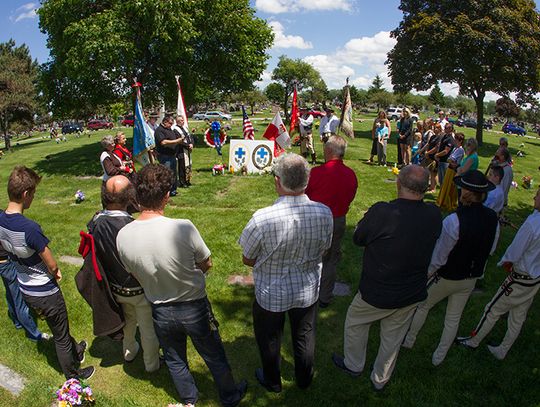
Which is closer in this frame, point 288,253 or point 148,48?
point 288,253

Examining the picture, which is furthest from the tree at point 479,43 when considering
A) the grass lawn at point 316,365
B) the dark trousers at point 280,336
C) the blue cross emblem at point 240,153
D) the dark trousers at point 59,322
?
the dark trousers at point 59,322

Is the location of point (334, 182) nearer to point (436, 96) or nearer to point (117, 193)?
point (117, 193)

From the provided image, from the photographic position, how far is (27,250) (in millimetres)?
3352

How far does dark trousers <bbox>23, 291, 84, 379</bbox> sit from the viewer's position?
11.8 ft

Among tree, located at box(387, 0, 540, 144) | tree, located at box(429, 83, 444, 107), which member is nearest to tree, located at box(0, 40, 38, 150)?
tree, located at box(387, 0, 540, 144)

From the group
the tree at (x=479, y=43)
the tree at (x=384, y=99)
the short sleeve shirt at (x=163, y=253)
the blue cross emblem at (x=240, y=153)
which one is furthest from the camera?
the tree at (x=384, y=99)

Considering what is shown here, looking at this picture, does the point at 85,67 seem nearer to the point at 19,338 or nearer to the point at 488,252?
the point at 19,338

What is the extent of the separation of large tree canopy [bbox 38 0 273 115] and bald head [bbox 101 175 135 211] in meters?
14.9

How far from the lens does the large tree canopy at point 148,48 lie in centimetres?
1598

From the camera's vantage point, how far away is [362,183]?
1182 cm

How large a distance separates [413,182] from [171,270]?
7.02 feet

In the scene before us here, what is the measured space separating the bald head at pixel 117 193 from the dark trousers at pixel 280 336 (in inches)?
62.9

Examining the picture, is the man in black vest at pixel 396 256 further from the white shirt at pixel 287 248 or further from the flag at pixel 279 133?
the flag at pixel 279 133

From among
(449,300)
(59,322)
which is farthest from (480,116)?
(59,322)
